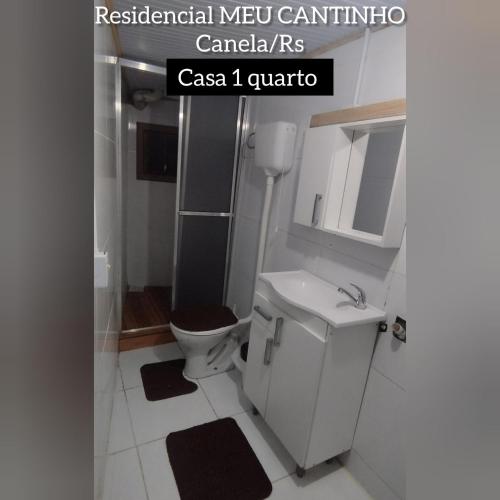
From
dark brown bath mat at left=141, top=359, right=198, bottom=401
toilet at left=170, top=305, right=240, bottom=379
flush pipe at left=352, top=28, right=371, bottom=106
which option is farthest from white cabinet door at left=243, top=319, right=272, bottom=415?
flush pipe at left=352, top=28, right=371, bottom=106

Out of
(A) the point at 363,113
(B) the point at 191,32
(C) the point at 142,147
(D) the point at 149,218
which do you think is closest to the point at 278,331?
(A) the point at 363,113

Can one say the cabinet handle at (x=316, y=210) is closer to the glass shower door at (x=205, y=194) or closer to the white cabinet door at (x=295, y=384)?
the white cabinet door at (x=295, y=384)

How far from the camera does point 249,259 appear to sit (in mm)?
2396

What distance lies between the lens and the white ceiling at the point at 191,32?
1.31m

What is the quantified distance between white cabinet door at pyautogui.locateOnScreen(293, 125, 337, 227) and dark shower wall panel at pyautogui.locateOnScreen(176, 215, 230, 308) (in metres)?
0.93

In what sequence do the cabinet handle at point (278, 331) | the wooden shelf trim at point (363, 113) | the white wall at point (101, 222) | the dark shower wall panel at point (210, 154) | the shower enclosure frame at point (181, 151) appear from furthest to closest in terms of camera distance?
the dark shower wall panel at point (210, 154) < the shower enclosure frame at point (181, 151) < the cabinet handle at point (278, 331) < the wooden shelf trim at point (363, 113) < the white wall at point (101, 222)

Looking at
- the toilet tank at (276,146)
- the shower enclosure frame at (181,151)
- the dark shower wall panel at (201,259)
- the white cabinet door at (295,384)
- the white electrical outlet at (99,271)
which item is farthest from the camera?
the dark shower wall panel at (201,259)

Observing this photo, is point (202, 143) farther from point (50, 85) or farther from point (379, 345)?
point (50, 85)

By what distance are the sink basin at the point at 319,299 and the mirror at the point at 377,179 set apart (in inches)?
15.1

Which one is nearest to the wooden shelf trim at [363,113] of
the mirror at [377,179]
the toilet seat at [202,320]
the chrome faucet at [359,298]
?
the mirror at [377,179]

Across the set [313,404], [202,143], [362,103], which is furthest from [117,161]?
[313,404]

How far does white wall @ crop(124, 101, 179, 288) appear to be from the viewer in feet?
9.15

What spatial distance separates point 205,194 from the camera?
230 centimetres

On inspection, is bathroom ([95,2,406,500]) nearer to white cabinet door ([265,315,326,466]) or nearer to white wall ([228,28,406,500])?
white wall ([228,28,406,500])
